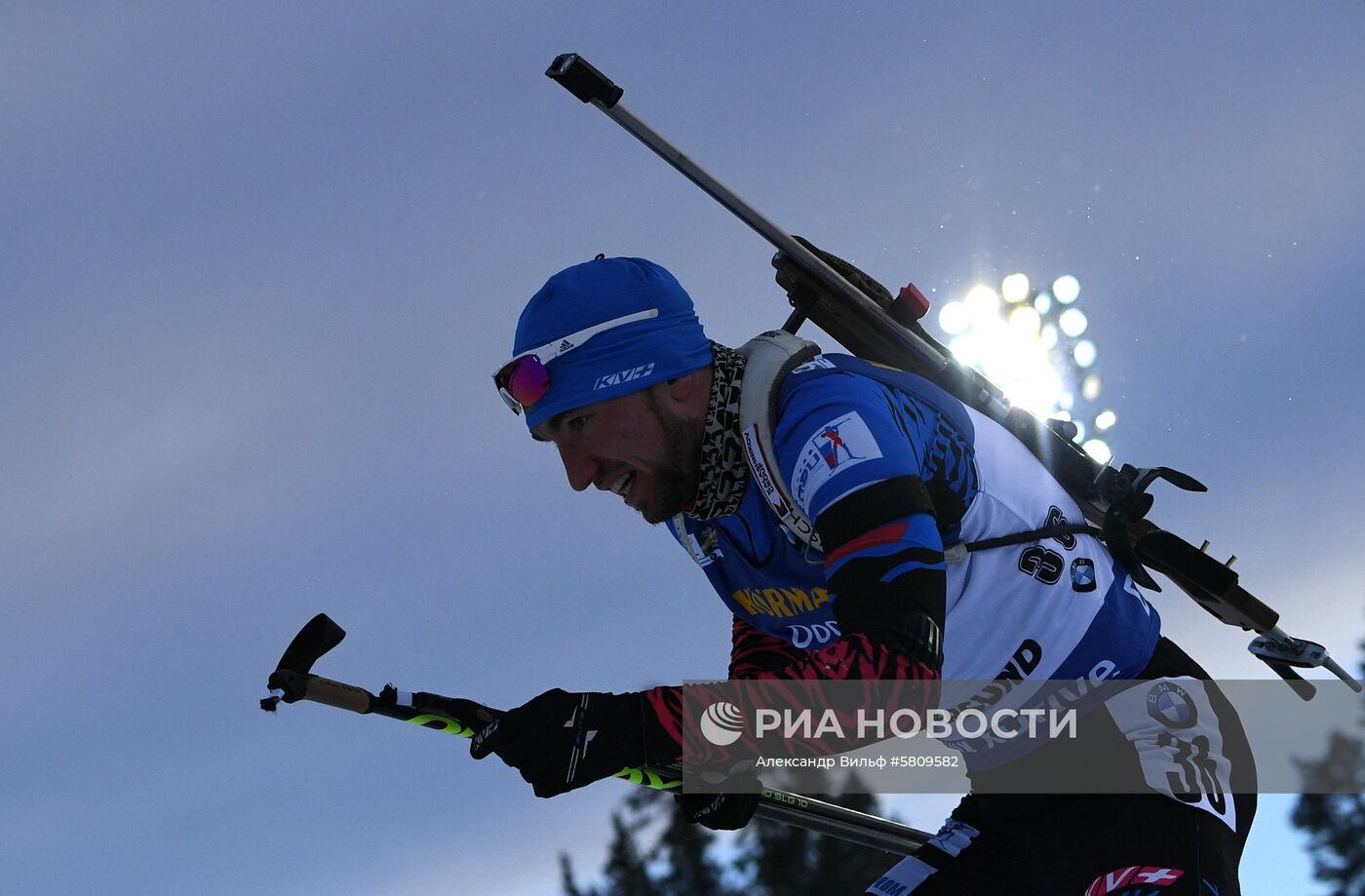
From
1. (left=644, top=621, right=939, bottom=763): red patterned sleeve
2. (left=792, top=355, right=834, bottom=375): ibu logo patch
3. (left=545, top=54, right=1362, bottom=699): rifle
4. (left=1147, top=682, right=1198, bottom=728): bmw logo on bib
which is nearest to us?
(left=644, top=621, right=939, bottom=763): red patterned sleeve

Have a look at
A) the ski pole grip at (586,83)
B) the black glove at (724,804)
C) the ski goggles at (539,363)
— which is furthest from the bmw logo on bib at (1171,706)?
the ski pole grip at (586,83)

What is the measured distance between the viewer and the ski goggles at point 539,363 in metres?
3.93

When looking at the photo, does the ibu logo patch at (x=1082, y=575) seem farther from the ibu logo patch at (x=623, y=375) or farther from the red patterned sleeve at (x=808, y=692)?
the ibu logo patch at (x=623, y=375)

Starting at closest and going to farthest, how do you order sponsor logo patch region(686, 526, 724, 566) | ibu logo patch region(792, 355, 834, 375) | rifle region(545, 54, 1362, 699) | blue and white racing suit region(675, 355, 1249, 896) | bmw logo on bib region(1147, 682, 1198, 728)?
blue and white racing suit region(675, 355, 1249, 896), ibu logo patch region(792, 355, 834, 375), bmw logo on bib region(1147, 682, 1198, 728), sponsor logo patch region(686, 526, 724, 566), rifle region(545, 54, 1362, 699)

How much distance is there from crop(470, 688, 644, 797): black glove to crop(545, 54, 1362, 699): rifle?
1767mm

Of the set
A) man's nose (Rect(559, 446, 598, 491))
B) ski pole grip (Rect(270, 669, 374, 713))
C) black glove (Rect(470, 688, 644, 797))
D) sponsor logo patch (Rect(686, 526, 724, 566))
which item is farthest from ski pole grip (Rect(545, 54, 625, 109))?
black glove (Rect(470, 688, 644, 797))

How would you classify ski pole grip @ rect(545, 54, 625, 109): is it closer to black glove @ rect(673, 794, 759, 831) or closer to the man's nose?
the man's nose

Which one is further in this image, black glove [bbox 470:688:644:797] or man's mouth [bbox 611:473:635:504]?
man's mouth [bbox 611:473:635:504]


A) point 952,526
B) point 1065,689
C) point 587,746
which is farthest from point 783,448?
point 1065,689

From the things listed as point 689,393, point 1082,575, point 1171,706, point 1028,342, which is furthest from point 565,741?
point 1028,342

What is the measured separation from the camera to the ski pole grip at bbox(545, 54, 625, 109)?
504cm

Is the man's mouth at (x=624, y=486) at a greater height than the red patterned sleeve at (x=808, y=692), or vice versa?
the man's mouth at (x=624, y=486)

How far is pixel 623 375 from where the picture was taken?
154 inches

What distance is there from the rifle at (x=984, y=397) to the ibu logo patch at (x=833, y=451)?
52.3 inches
